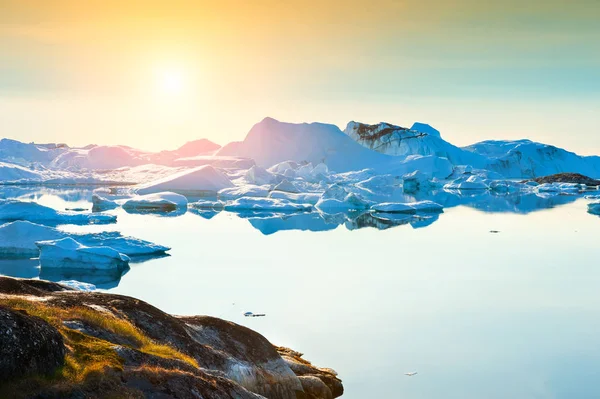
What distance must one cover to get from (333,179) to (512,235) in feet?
150

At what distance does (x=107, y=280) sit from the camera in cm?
1825

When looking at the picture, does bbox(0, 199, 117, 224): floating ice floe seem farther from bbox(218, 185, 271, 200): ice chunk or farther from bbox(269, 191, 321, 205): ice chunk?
bbox(218, 185, 271, 200): ice chunk

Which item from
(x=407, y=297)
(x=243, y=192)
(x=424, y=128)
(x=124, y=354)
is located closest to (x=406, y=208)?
(x=243, y=192)

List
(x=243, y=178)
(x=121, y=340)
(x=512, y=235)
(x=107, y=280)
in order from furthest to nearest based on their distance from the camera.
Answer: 1. (x=243, y=178)
2. (x=512, y=235)
3. (x=107, y=280)
4. (x=121, y=340)

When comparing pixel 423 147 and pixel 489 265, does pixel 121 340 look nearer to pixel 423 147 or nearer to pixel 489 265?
pixel 489 265

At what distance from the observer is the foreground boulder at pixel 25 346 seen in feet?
Result: 15.7

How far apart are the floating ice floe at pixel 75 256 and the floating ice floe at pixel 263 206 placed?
21.7 metres

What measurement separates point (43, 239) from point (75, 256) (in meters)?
3.31

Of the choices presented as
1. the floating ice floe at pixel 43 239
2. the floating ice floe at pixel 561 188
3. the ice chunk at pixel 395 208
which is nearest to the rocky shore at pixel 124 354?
the floating ice floe at pixel 43 239

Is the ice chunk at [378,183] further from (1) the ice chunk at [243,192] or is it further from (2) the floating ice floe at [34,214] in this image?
(2) the floating ice floe at [34,214]

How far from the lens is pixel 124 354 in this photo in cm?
591

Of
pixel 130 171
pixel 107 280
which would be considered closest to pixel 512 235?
pixel 107 280

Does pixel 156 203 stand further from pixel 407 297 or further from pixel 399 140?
pixel 399 140

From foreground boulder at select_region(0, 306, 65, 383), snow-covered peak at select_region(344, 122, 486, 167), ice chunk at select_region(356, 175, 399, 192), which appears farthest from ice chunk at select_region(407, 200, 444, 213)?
snow-covered peak at select_region(344, 122, 486, 167)
